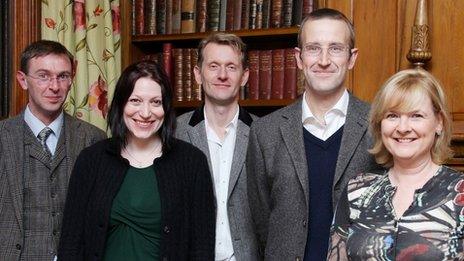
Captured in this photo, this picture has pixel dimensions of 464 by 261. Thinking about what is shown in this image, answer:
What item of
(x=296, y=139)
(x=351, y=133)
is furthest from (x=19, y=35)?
(x=351, y=133)

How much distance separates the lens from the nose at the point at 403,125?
1.82 m

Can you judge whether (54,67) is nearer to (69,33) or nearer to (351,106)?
(69,33)

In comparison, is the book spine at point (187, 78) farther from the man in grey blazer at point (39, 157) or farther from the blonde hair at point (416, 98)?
the blonde hair at point (416, 98)

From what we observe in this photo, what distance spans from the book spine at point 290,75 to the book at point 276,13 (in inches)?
5.4

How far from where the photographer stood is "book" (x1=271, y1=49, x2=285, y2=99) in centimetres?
336

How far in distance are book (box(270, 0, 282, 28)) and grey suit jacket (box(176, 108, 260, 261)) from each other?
3.02 feet

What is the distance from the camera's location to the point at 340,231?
1.90 m

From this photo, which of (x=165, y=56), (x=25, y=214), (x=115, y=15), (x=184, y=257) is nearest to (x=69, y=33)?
(x=115, y=15)

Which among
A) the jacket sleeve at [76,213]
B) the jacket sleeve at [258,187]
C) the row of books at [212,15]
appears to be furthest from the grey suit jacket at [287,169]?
the row of books at [212,15]

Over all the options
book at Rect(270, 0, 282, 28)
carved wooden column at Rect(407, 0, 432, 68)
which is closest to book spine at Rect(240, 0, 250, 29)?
book at Rect(270, 0, 282, 28)

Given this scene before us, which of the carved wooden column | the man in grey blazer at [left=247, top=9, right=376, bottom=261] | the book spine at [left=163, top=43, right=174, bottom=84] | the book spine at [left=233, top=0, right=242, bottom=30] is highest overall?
the book spine at [left=233, top=0, right=242, bottom=30]

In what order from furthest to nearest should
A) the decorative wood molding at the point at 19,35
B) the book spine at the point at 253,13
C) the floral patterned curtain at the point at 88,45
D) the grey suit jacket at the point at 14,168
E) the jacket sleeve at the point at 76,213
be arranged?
the book spine at the point at 253,13, the floral patterned curtain at the point at 88,45, the decorative wood molding at the point at 19,35, the grey suit jacket at the point at 14,168, the jacket sleeve at the point at 76,213

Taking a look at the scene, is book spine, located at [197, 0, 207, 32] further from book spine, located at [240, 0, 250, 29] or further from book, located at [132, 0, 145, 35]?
book, located at [132, 0, 145, 35]

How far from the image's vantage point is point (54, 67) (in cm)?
241
